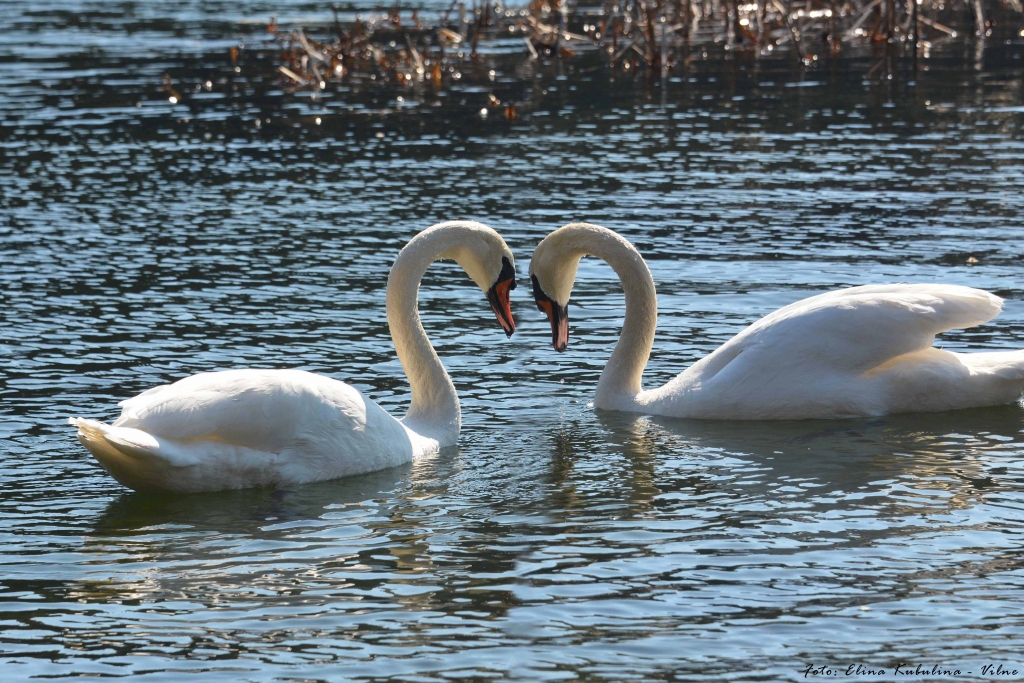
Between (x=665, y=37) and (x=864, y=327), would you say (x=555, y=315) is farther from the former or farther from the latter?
(x=665, y=37)

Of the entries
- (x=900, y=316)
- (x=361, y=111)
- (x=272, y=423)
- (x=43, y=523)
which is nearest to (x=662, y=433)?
(x=900, y=316)

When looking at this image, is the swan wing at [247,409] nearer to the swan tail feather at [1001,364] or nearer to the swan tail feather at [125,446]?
the swan tail feather at [125,446]

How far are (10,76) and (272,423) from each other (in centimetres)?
2387

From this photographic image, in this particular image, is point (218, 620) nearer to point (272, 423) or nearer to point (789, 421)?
point (272, 423)

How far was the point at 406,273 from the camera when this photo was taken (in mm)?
10039

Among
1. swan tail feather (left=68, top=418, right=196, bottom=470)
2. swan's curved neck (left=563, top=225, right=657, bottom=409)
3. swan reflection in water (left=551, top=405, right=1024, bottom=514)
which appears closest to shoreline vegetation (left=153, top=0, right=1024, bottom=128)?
swan's curved neck (left=563, top=225, right=657, bottom=409)

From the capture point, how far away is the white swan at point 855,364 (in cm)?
1005

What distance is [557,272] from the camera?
10906 millimetres

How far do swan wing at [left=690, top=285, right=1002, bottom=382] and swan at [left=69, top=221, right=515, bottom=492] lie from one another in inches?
91.7

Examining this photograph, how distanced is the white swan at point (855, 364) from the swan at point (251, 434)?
2.00m

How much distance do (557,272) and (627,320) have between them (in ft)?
2.18

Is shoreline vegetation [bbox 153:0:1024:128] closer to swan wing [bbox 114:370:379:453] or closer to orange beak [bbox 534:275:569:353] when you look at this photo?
orange beak [bbox 534:275:569:353]

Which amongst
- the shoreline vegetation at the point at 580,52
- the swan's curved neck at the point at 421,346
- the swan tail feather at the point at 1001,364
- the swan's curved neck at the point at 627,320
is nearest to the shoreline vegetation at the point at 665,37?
the shoreline vegetation at the point at 580,52

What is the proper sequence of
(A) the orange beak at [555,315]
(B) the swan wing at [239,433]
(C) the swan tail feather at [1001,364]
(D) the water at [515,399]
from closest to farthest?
1. (D) the water at [515,399]
2. (B) the swan wing at [239,433]
3. (C) the swan tail feather at [1001,364]
4. (A) the orange beak at [555,315]
